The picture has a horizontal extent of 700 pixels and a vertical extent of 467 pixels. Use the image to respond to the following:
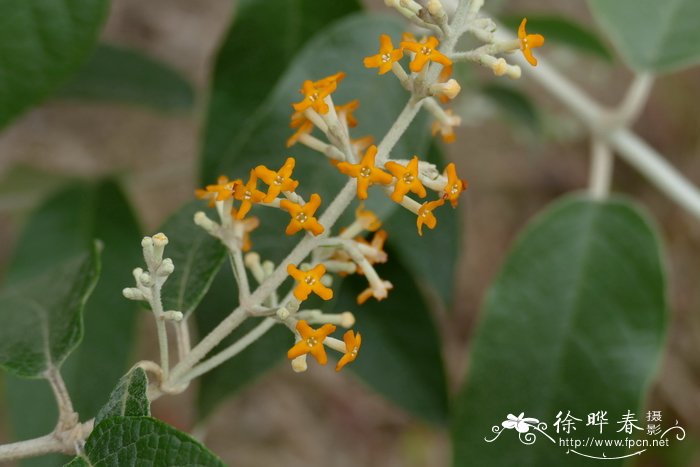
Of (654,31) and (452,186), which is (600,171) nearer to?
(654,31)

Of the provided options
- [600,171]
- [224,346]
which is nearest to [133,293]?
[224,346]

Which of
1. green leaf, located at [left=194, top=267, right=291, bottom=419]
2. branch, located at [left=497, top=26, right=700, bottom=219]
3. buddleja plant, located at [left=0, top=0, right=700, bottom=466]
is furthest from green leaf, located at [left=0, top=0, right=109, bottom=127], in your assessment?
branch, located at [left=497, top=26, right=700, bottom=219]

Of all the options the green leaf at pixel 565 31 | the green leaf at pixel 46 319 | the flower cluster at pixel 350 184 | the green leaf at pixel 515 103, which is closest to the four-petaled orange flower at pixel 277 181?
the flower cluster at pixel 350 184

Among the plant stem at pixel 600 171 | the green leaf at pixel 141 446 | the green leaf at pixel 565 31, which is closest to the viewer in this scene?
the green leaf at pixel 141 446

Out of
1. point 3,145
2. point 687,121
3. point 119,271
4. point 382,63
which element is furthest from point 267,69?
point 687,121

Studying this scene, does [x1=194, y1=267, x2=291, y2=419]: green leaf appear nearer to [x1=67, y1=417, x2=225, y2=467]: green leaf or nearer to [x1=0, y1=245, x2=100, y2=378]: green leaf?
[x1=0, y1=245, x2=100, y2=378]: green leaf

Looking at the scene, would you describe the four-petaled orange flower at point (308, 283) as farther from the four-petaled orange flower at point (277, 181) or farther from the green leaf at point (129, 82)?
the green leaf at point (129, 82)

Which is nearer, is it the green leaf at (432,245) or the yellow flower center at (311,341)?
the yellow flower center at (311,341)
